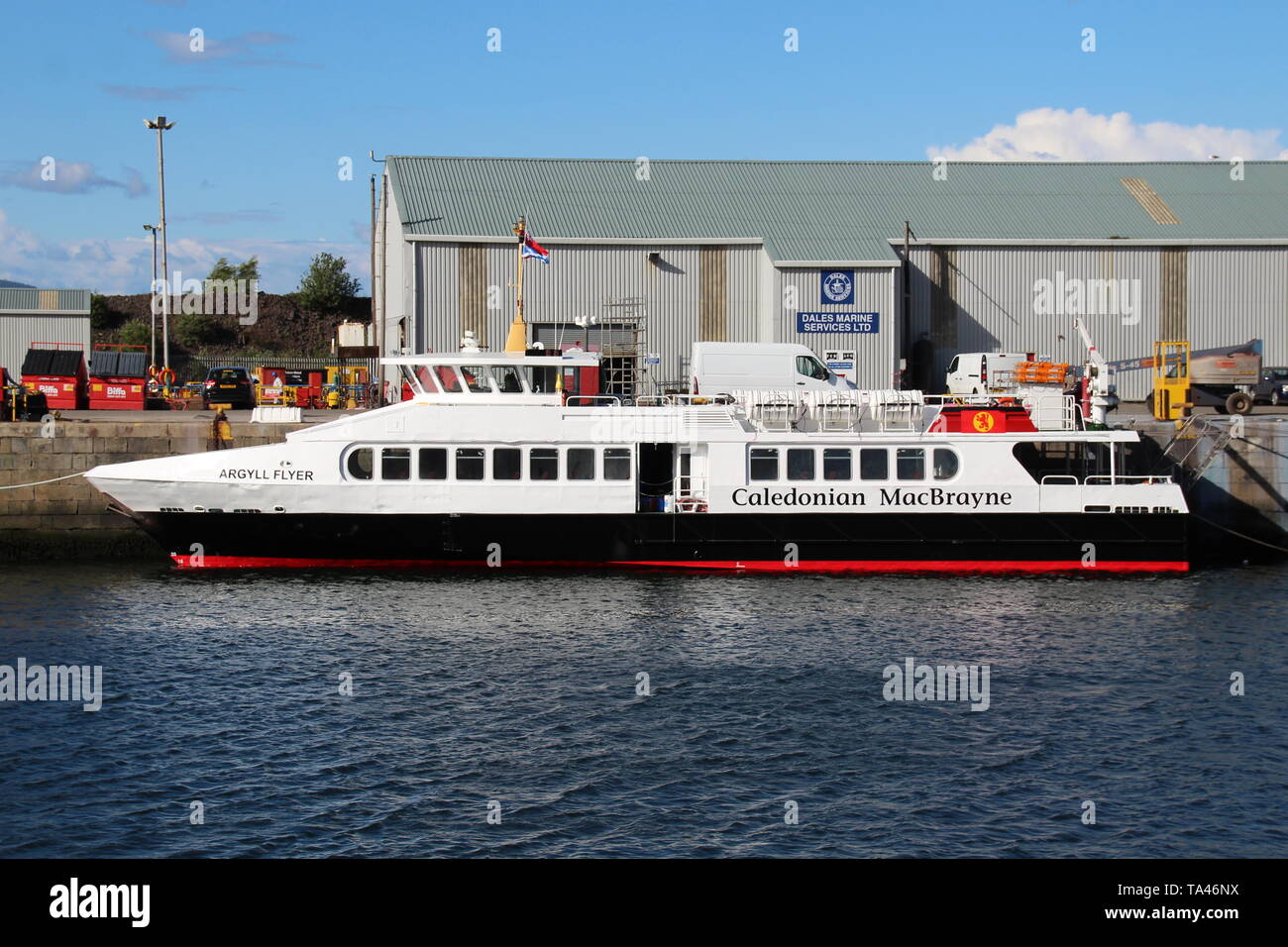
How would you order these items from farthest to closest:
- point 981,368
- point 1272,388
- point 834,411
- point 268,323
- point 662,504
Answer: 1. point 268,323
2. point 1272,388
3. point 981,368
4. point 834,411
5. point 662,504

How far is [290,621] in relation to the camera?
23.4 meters

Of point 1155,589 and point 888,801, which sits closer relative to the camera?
point 888,801

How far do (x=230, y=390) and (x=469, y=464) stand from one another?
72.3ft

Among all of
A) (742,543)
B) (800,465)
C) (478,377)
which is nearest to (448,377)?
(478,377)

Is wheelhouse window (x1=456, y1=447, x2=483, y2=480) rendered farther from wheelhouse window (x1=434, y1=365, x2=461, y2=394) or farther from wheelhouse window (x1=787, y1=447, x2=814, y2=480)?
wheelhouse window (x1=787, y1=447, x2=814, y2=480)

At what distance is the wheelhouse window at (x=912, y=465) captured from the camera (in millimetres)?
27922

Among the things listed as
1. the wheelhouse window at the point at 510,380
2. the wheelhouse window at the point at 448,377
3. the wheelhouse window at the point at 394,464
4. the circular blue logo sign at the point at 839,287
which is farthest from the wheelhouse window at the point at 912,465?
the circular blue logo sign at the point at 839,287

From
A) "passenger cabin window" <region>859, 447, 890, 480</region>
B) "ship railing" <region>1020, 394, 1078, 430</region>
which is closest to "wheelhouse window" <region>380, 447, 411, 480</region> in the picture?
"passenger cabin window" <region>859, 447, 890, 480</region>

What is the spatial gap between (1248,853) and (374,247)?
4460 centimetres

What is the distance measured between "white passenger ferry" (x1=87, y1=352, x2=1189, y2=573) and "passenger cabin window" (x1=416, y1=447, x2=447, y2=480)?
3 centimetres

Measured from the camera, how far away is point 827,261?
145 ft

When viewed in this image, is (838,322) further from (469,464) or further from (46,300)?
(46,300)
